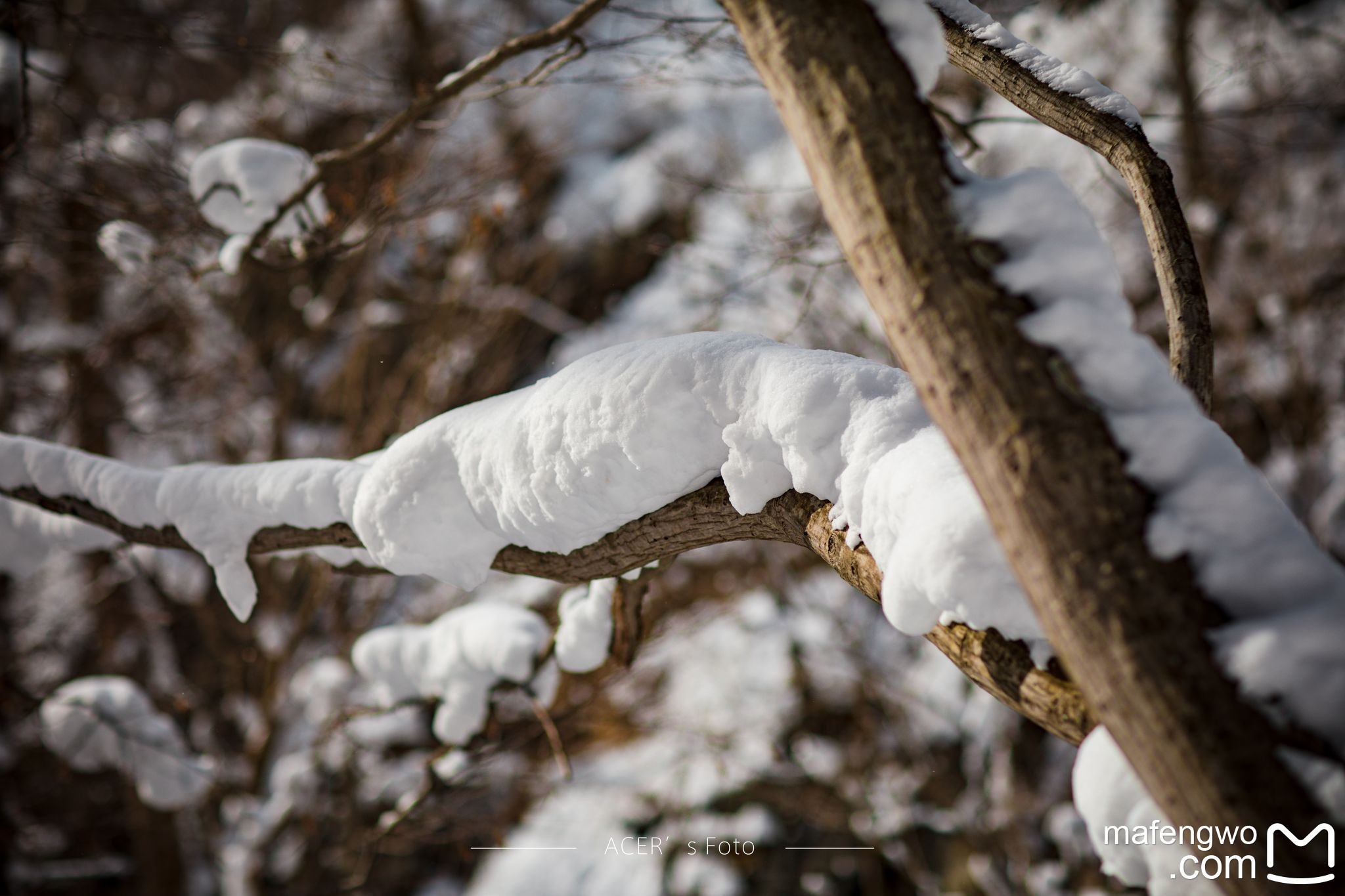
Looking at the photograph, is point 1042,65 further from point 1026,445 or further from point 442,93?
point 442,93

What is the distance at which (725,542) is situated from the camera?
4.96 feet

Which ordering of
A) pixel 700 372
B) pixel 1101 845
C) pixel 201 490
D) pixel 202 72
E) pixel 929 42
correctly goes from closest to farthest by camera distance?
pixel 929 42 → pixel 1101 845 → pixel 700 372 → pixel 201 490 → pixel 202 72

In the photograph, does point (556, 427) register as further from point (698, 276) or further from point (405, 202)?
point (698, 276)

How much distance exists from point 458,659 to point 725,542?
1.80 m

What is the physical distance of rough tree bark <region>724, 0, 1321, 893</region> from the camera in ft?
2.43

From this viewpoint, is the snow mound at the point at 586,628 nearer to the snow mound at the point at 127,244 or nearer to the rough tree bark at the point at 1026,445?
the rough tree bark at the point at 1026,445

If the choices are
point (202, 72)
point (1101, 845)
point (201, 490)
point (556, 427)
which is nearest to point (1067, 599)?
point (1101, 845)

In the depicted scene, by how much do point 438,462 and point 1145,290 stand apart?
6809mm

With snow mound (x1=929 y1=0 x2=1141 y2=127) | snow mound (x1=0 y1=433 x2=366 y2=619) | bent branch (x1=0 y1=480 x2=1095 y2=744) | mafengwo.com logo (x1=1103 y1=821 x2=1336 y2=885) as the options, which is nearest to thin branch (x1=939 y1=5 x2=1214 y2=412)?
snow mound (x1=929 y1=0 x2=1141 y2=127)

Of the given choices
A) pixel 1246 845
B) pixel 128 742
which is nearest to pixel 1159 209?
pixel 1246 845

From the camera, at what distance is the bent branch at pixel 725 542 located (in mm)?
1053

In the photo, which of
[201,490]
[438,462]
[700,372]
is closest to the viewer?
[700,372]

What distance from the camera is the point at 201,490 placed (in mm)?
2053

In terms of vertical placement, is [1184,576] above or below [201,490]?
above
